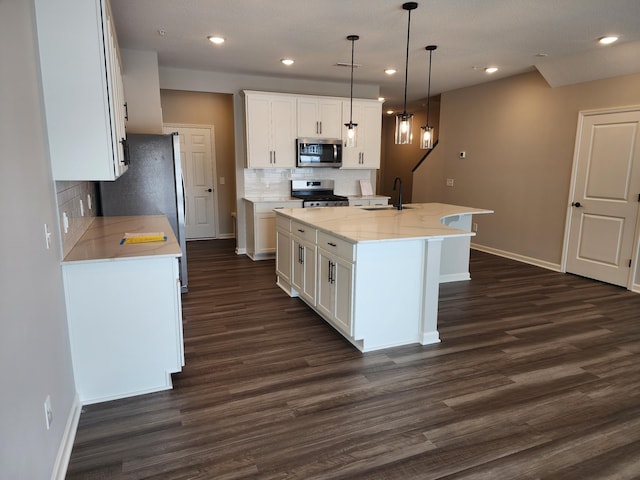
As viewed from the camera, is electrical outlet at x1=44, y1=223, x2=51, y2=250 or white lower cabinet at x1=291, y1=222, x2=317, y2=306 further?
white lower cabinet at x1=291, y1=222, x2=317, y2=306

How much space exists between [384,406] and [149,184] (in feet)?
10.3

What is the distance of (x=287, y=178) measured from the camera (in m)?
6.48

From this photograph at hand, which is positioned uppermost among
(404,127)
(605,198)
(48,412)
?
(404,127)

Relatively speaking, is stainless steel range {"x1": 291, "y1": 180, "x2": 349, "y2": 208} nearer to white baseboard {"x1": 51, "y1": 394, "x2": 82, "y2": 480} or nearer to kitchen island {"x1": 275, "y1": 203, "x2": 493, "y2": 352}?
kitchen island {"x1": 275, "y1": 203, "x2": 493, "y2": 352}

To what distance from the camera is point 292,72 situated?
18.9 ft

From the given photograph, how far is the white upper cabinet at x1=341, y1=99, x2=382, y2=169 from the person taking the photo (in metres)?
6.41

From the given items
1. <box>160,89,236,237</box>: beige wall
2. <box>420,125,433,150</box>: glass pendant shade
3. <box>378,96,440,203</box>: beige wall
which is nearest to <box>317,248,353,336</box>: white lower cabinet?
<box>420,125,433,150</box>: glass pendant shade

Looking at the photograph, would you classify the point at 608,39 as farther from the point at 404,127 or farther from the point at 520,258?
the point at 520,258

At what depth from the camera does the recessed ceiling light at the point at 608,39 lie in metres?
4.02

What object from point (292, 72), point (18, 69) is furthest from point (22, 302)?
point (292, 72)

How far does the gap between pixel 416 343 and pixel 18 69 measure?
2.94 metres

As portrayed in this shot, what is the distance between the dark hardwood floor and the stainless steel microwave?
2.91 metres

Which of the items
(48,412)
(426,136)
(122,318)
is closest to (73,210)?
(122,318)

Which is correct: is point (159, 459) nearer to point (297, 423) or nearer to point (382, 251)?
point (297, 423)
